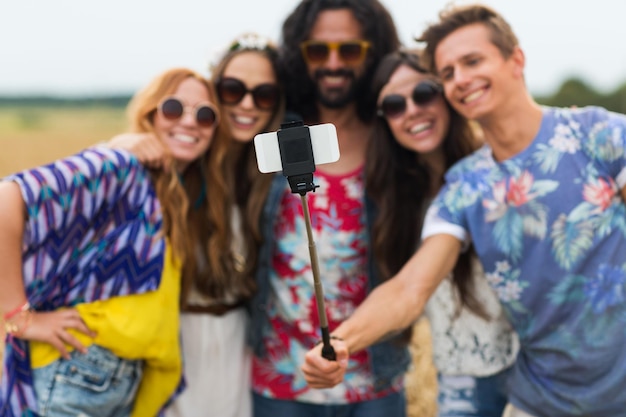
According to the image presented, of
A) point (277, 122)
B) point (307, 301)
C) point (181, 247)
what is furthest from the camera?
point (277, 122)

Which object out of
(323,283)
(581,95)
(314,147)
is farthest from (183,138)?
(581,95)

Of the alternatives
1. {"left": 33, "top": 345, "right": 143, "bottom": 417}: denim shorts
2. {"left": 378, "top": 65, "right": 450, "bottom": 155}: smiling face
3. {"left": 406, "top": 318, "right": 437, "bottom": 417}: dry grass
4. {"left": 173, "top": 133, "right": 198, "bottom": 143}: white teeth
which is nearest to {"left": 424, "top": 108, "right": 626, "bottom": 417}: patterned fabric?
{"left": 378, "top": 65, "right": 450, "bottom": 155}: smiling face

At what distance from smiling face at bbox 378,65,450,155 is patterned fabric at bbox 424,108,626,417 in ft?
2.04

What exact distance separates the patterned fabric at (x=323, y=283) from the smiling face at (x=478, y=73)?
0.88 metres

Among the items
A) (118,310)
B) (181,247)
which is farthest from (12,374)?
(181,247)

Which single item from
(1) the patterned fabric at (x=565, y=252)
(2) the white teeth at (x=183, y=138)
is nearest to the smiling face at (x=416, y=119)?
(1) the patterned fabric at (x=565, y=252)

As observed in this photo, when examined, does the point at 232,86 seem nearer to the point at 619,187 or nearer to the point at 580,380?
the point at 619,187

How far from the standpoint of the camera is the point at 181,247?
11.0ft

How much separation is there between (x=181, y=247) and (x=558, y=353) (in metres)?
1.83

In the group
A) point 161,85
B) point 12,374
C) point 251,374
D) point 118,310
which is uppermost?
point 161,85

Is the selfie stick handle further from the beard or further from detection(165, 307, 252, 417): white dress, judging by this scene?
the beard

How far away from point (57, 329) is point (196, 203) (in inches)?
41.6

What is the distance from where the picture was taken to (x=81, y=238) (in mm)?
2951

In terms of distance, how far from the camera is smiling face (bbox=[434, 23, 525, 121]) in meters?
3.09
